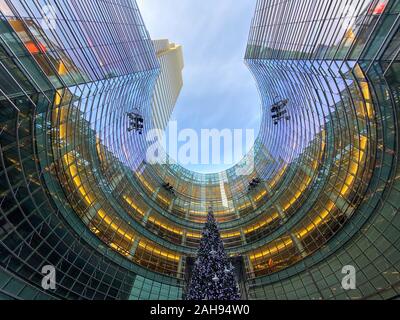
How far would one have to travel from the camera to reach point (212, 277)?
16203 millimetres

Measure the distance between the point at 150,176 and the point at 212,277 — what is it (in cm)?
3069

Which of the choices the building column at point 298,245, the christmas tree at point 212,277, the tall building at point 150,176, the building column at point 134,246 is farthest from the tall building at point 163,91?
the christmas tree at point 212,277

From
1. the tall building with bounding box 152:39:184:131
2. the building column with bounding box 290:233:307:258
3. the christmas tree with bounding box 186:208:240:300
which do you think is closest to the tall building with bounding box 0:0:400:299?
the building column with bounding box 290:233:307:258

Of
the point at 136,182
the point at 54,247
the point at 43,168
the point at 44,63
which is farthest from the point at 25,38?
the point at 136,182

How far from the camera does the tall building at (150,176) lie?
16094 mm

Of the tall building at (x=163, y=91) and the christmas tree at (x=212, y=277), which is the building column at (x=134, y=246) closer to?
the christmas tree at (x=212, y=277)

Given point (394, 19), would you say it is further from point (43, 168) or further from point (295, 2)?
point (43, 168)

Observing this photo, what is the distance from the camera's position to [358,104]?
2012 cm

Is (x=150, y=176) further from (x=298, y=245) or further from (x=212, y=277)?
(x=212, y=277)

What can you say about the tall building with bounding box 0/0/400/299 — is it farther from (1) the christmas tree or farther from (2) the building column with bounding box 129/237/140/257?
(1) the christmas tree

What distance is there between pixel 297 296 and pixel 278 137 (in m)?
28.2

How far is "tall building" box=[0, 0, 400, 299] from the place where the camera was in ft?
52.8

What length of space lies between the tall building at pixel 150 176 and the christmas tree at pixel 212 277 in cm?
1141

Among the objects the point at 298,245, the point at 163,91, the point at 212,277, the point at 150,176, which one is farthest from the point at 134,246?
the point at 163,91
